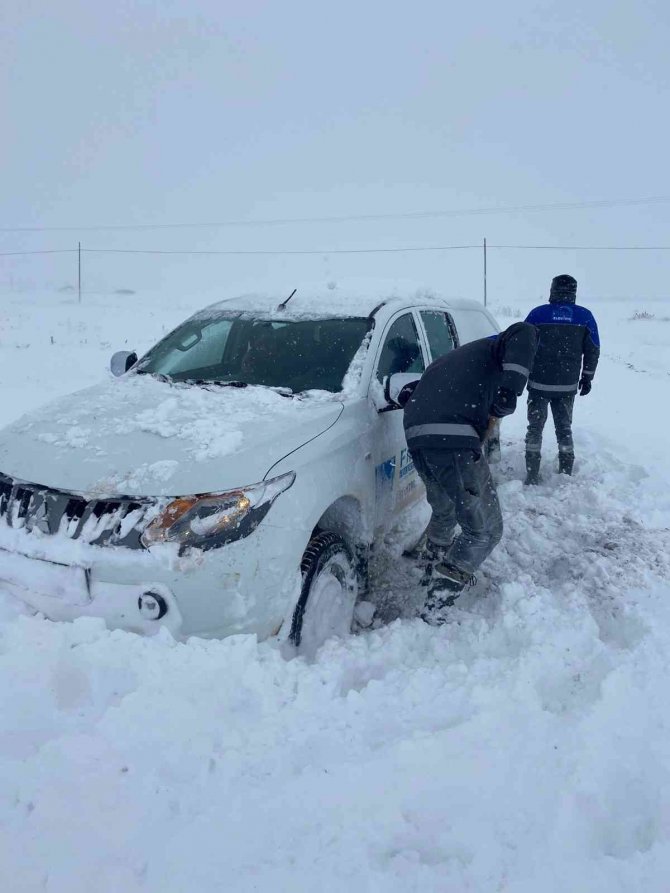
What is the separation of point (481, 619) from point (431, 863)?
1486 mm

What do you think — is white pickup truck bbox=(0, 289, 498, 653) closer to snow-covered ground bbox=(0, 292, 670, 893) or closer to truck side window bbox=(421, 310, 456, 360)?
snow-covered ground bbox=(0, 292, 670, 893)

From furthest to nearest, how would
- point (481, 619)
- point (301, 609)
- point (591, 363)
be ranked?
point (591, 363), point (481, 619), point (301, 609)

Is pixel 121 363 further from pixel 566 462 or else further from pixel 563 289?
pixel 566 462

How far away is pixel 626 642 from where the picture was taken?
3018 mm

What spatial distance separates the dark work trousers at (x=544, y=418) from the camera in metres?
5.61

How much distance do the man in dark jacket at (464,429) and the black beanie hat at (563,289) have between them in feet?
7.66

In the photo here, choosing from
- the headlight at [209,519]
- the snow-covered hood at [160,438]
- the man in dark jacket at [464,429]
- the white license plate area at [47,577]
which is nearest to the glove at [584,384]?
the man in dark jacket at [464,429]

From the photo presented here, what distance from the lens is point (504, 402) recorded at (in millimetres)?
3455

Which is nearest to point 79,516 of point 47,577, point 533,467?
point 47,577

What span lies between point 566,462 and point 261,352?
3.27 m

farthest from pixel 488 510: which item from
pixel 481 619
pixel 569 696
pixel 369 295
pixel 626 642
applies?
pixel 369 295

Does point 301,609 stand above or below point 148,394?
below

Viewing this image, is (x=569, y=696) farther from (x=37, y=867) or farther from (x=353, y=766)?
(x=37, y=867)

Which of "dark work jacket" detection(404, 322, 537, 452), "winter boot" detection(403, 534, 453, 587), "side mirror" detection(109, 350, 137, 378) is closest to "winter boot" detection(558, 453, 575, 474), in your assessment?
"winter boot" detection(403, 534, 453, 587)
